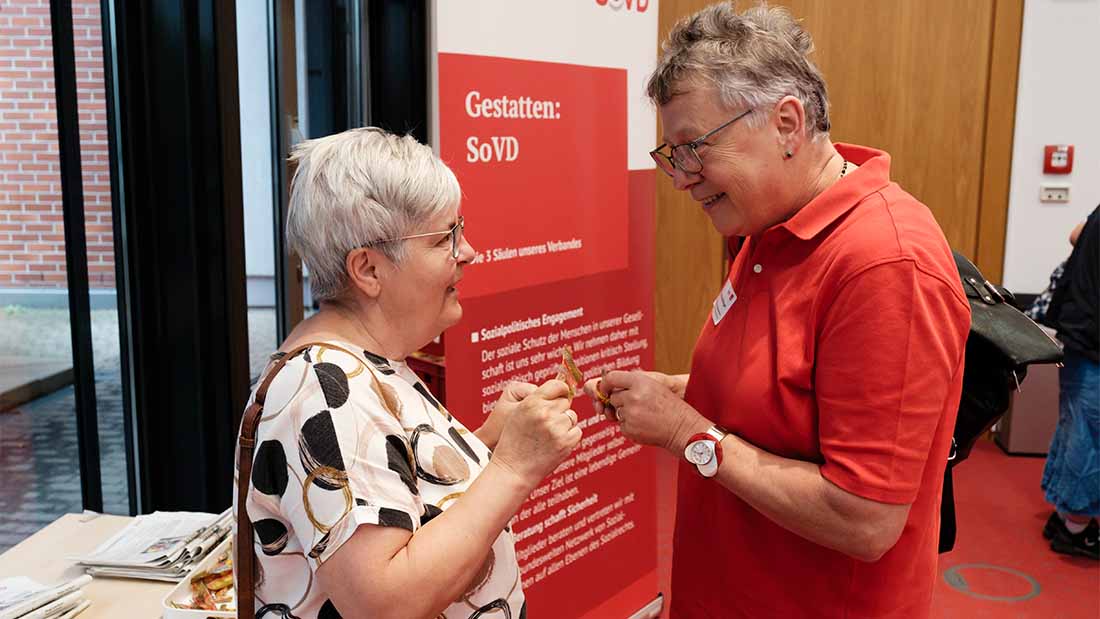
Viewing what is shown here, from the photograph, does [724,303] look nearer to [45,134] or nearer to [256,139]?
[45,134]

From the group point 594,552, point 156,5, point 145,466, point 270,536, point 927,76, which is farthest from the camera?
point 927,76

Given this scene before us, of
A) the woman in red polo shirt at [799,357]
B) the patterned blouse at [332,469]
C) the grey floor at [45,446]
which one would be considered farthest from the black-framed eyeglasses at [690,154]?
the grey floor at [45,446]

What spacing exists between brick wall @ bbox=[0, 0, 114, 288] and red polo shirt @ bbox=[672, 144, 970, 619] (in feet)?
5.66

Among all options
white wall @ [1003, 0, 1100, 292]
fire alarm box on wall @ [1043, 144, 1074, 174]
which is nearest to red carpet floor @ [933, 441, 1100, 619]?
white wall @ [1003, 0, 1100, 292]

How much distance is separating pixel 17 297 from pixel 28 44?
1.13m

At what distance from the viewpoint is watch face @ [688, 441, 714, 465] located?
1.50m

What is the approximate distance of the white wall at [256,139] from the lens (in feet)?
11.5

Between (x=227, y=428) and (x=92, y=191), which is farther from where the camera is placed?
(x=227, y=428)

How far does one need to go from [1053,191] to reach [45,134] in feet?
17.7

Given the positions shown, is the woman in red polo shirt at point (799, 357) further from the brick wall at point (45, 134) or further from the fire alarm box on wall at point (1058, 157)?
the fire alarm box on wall at point (1058, 157)

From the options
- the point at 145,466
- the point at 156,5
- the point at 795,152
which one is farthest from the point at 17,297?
the point at 795,152

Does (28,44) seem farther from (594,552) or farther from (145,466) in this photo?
(594,552)

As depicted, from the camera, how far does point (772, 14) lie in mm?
1519

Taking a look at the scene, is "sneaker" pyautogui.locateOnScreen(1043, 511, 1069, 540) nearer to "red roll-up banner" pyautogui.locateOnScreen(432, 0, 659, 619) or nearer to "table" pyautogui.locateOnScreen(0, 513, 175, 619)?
"red roll-up banner" pyautogui.locateOnScreen(432, 0, 659, 619)
